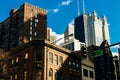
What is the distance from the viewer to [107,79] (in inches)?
3255

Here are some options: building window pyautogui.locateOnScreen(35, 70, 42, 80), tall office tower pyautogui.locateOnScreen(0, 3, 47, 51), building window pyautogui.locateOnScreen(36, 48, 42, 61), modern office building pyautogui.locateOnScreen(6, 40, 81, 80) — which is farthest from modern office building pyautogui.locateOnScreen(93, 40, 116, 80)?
tall office tower pyautogui.locateOnScreen(0, 3, 47, 51)

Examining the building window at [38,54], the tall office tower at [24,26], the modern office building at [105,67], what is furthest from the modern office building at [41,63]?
the tall office tower at [24,26]

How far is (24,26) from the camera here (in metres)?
131

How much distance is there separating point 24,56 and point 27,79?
559 cm

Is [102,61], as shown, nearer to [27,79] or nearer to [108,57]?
[108,57]

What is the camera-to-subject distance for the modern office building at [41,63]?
60656 mm

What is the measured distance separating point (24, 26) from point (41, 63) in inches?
2814

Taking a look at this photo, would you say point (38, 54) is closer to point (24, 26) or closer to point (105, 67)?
point (105, 67)

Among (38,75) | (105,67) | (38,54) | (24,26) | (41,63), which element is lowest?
(38,75)

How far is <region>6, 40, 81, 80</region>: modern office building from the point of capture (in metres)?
60.7

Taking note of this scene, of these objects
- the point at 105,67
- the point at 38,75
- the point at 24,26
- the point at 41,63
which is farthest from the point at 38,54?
the point at 24,26

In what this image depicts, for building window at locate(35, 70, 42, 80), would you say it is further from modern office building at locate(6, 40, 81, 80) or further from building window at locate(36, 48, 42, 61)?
building window at locate(36, 48, 42, 61)

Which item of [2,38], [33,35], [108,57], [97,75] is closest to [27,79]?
[97,75]

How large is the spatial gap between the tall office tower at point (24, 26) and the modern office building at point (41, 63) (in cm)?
6130
